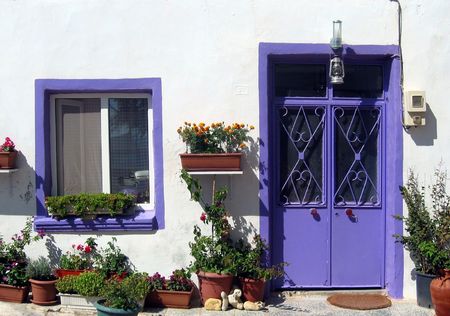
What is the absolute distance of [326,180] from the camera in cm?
718

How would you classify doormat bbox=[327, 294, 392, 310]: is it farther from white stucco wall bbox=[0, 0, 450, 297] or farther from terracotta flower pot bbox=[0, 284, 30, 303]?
terracotta flower pot bbox=[0, 284, 30, 303]

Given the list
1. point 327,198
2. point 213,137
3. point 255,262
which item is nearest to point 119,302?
point 255,262

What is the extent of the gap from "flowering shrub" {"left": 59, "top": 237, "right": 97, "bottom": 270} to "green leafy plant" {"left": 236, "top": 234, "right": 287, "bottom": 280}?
1633mm

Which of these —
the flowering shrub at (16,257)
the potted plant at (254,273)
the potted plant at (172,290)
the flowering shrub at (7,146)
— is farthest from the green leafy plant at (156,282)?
the flowering shrub at (7,146)

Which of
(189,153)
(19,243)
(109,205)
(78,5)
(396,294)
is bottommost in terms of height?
(396,294)

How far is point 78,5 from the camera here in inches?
274

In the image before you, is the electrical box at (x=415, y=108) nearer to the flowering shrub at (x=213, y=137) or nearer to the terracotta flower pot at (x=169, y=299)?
the flowering shrub at (x=213, y=137)

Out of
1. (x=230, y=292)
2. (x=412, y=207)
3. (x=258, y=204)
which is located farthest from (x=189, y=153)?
(x=412, y=207)

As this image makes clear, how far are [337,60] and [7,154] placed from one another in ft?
12.3

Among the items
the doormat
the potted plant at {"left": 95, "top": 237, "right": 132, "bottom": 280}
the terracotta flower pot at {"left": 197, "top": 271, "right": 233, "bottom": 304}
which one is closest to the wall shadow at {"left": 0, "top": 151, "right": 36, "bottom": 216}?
the potted plant at {"left": 95, "top": 237, "right": 132, "bottom": 280}

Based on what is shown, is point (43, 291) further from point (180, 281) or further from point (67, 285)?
point (180, 281)

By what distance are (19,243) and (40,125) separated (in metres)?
1.34

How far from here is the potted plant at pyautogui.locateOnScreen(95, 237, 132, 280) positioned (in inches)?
270

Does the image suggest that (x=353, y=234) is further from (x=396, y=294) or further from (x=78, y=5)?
(x=78, y=5)
